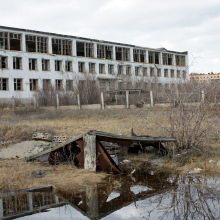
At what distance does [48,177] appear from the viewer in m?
6.85

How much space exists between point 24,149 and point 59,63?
102ft

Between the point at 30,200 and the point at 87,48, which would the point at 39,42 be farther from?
the point at 30,200

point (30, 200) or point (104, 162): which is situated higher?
point (104, 162)

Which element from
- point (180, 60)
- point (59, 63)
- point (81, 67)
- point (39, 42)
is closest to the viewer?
point (39, 42)

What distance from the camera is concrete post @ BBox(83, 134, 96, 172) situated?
286 inches

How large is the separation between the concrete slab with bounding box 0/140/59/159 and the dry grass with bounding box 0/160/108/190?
1.14 metres

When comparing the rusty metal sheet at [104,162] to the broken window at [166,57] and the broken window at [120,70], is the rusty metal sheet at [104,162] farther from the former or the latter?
the broken window at [166,57]

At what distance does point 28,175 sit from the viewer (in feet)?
22.6

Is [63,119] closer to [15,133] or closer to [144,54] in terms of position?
[15,133]

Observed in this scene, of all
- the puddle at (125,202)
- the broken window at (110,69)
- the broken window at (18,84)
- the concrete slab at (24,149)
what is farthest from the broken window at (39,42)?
the puddle at (125,202)

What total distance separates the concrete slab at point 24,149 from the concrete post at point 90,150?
278cm

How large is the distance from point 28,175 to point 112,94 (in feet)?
71.5

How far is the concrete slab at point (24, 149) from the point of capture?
30.2ft

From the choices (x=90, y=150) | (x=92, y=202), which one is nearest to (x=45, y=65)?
(x=90, y=150)
